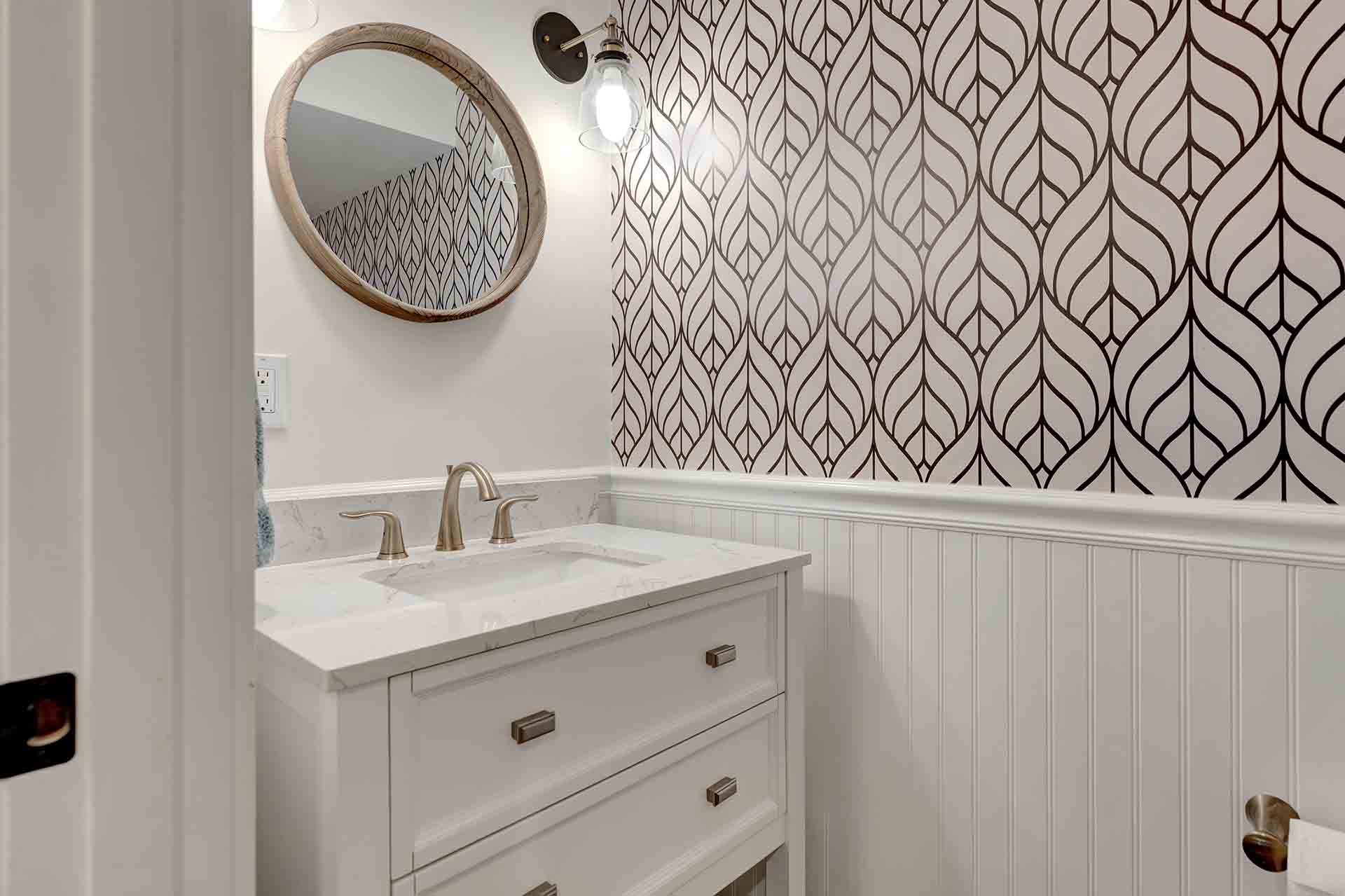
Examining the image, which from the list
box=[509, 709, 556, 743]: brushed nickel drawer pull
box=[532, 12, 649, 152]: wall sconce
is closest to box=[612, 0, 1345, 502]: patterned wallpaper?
box=[532, 12, 649, 152]: wall sconce

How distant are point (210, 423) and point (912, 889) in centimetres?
134

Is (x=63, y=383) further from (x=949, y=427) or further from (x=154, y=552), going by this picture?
(x=949, y=427)

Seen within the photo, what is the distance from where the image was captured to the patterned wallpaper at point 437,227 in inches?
52.1

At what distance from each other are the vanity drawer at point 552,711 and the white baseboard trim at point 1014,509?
280 millimetres

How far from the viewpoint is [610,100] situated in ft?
4.74

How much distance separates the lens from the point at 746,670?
121 centimetres

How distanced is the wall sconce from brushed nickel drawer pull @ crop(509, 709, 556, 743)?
1.11 m

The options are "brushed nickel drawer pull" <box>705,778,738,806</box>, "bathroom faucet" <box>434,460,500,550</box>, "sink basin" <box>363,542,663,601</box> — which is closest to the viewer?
"brushed nickel drawer pull" <box>705,778,738,806</box>

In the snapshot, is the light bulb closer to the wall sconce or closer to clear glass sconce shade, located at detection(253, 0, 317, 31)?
the wall sconce

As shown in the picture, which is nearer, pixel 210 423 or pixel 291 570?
pixel 210 423

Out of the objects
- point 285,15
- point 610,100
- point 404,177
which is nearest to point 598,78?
point 610,100

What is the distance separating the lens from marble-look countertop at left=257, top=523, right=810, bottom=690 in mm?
781

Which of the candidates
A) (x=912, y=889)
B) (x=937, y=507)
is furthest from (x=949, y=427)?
(x=912, y=889)


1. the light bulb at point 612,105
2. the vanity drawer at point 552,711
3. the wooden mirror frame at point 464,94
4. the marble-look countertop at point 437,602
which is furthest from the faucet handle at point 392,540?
the light bulb at point 612,105
